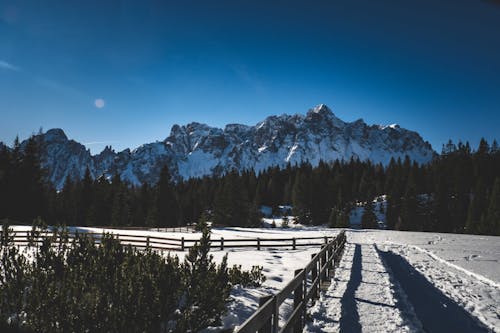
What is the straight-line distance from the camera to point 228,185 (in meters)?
59.7

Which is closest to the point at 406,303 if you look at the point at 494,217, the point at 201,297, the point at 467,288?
the point at 467,288

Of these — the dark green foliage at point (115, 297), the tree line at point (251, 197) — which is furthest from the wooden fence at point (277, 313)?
the tree line at point (251, 197)

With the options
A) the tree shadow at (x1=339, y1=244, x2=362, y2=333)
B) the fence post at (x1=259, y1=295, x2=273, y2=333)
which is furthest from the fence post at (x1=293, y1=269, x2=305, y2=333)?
the fence post at (x1=259, y1=295, x2=273, y2=333)

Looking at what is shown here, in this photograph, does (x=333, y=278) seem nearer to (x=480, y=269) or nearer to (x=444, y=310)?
(x=444, y=310)

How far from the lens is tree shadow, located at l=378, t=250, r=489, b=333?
261 inches

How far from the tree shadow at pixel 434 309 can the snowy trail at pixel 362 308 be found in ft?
0.82

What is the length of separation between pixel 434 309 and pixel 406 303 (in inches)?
24.8

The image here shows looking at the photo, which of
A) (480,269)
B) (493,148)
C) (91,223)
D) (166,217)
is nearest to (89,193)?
(91,223)

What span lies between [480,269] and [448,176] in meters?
79.7

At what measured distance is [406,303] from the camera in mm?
8148

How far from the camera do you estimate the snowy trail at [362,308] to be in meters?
6.34

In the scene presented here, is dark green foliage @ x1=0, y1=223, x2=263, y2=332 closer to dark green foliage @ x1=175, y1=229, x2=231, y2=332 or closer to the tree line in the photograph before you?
dark green foliage @ x1=175, y1=229, x2=231, y2=332

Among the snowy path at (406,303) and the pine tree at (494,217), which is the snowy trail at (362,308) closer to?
the snowy path at (406,303)

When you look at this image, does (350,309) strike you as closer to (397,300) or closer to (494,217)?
(397,300)
